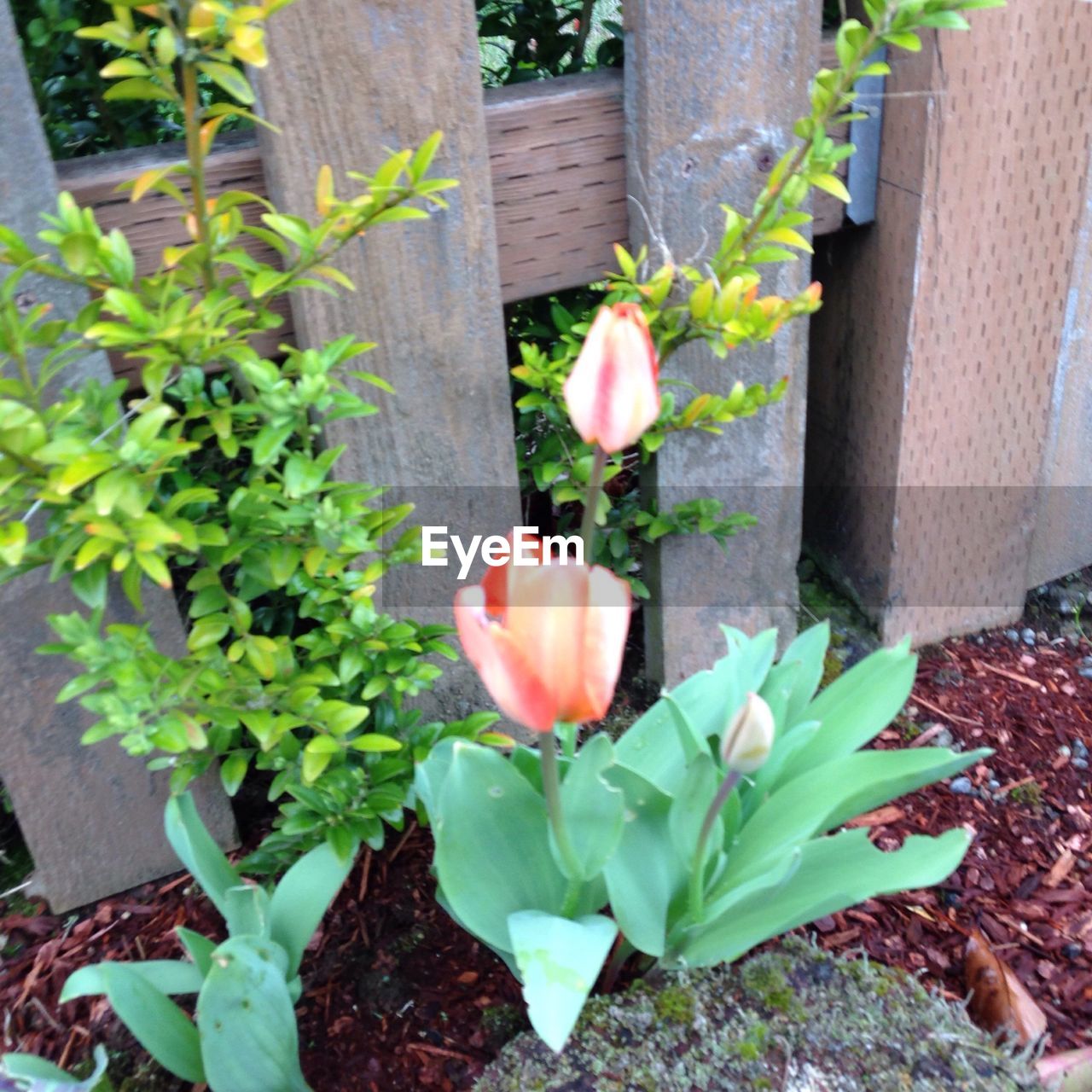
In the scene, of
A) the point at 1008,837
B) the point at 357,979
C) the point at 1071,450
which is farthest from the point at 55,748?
the point at 1071,450

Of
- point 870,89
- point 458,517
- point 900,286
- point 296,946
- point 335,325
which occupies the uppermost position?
point 870,89

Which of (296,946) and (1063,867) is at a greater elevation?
(296,946)

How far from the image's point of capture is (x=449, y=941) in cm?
126

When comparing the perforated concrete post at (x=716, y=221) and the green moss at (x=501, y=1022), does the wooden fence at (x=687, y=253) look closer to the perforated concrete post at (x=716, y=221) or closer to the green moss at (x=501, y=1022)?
the perforated concrete post at (x=716, y=221)

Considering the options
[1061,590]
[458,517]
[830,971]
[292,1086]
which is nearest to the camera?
[292,1086]

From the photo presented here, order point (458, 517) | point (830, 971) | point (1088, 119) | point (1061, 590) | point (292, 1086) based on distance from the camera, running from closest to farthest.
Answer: point (292, 1086), point (830, 971), point (458, 517), point (1088, 119), point (1061, 590)

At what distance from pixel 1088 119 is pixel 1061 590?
901 millimetres

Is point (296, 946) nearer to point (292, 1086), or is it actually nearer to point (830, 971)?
point (292, 1086)

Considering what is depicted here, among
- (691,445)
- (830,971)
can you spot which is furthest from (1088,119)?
(830,971)

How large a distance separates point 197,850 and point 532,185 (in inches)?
33.2

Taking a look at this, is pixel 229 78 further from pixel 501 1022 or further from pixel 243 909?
pixel 501 1022

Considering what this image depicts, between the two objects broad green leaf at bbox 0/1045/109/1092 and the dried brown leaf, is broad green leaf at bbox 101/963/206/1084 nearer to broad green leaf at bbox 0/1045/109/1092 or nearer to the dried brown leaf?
broad green leaf at bbox 0/1045/109/1092

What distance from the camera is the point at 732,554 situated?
1550 millimetres

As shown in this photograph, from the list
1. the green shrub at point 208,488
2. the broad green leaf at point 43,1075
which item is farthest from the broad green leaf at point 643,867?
the broad green leaf at point 43,1075
